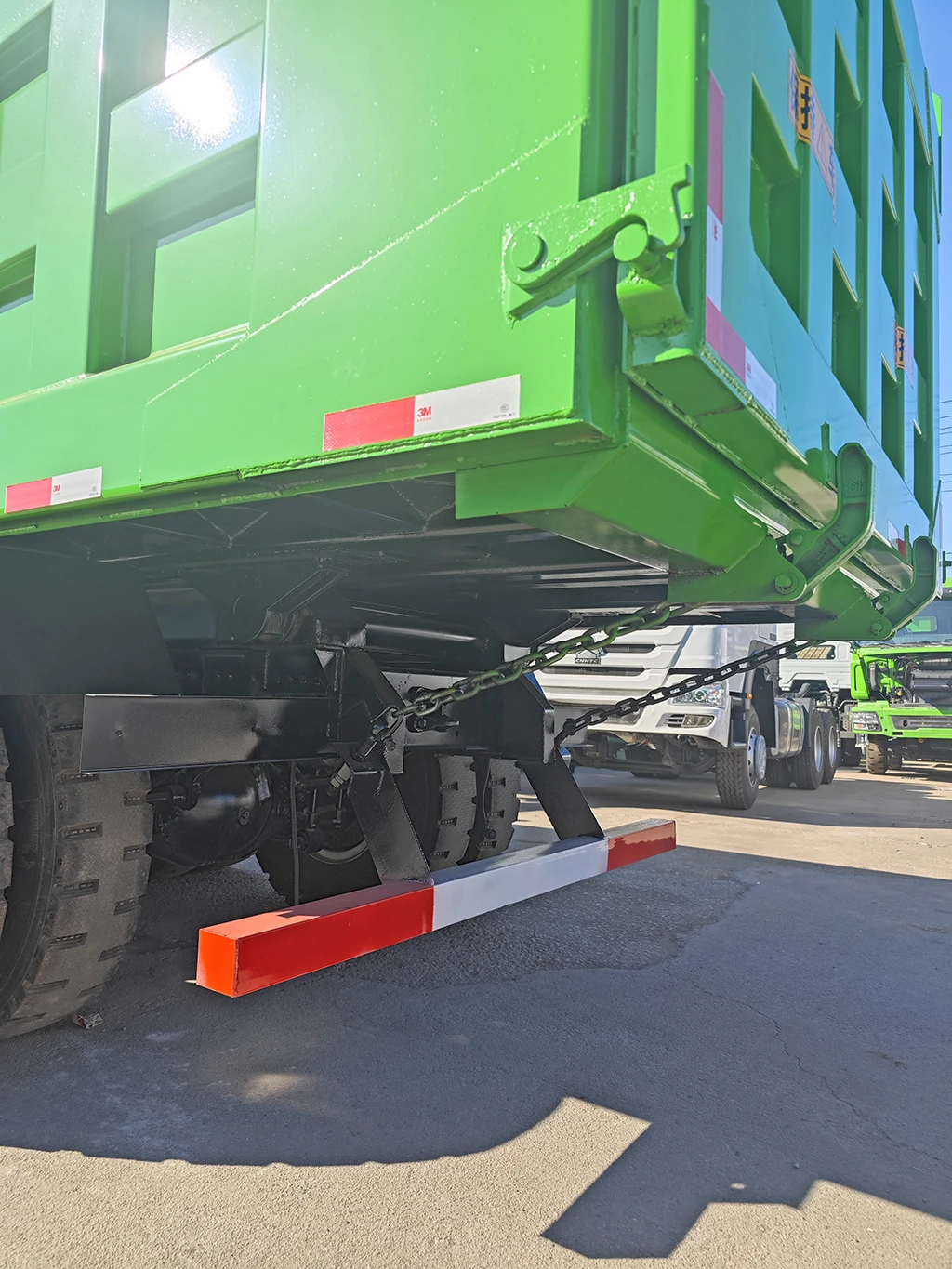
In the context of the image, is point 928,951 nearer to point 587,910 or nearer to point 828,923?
point 828,923

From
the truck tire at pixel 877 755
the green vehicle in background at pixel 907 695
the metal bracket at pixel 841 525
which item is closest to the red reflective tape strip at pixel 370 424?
the metal bracket at pixel 841 525

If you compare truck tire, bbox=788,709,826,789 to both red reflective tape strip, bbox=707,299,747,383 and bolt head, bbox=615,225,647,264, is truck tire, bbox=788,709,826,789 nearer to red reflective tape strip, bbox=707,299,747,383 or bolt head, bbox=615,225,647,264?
red reflective tape strip, bbox=707,299,747,383

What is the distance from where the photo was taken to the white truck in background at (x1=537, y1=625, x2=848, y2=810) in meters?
7.98

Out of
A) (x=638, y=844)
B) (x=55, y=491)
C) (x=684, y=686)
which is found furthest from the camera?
(x=684, y=686)

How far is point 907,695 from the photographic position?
12867 mm

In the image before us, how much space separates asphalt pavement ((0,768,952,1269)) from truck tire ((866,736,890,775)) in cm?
1002

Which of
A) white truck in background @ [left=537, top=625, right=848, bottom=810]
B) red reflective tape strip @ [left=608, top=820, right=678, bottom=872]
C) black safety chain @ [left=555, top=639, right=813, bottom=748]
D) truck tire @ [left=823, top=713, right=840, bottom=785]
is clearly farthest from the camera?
truck tire @ [left=823, top=713, right=840, bottom=785]

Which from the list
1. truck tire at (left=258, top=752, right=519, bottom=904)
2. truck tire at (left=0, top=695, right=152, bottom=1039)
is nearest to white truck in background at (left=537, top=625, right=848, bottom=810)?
truck tire at (left=258, top=752, right=519, bottom=904)

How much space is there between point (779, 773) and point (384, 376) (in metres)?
11.3

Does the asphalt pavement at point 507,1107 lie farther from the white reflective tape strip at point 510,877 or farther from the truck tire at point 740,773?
the truck tire at point 740,773

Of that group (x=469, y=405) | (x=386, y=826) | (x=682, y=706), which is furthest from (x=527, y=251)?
(x=682, y=706)

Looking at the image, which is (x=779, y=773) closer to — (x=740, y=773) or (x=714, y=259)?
(x=740, y=773)

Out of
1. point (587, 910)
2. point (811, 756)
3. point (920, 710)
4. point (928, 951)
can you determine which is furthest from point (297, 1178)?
point (920, 710)

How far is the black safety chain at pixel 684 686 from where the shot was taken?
10.7 ft
